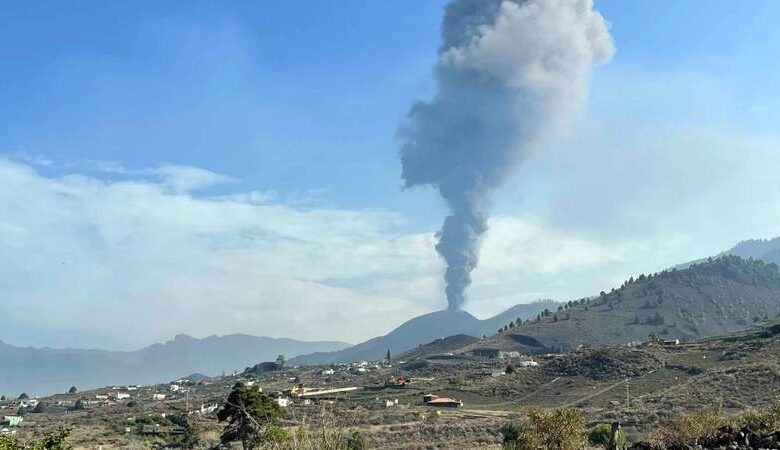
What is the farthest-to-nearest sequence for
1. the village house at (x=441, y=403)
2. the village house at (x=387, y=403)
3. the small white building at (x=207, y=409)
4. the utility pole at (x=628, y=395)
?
the small white building at (x=207, y=409) → the village house at (x=387, y=403) → the village house at (x=441, y=403) → the utility pole at (x=628, y=395)

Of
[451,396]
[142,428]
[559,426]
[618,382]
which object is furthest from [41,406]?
[559,426]

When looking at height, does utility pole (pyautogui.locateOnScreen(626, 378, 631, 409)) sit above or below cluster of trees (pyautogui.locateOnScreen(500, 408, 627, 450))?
below

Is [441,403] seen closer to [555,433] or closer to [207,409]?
[207,409]

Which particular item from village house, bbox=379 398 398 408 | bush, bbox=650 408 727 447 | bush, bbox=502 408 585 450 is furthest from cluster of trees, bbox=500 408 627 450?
village house, bbox=379 398 398 408

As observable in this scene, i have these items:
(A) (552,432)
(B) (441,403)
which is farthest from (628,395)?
(A) (552,432)

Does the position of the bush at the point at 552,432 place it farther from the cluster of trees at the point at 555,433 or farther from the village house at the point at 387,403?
the village house at the point at 387,403

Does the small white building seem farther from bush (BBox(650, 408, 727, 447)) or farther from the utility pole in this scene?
bush (BBox(650, 408, 727, 447))

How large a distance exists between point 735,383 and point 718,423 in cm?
4263

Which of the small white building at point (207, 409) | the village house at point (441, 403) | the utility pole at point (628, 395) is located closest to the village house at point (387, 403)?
the village house at point (441, 403)

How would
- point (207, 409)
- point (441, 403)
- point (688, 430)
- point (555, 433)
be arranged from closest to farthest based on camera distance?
point (688, 430)
point (555, 433)
point (441, 403)
point (207, 409)

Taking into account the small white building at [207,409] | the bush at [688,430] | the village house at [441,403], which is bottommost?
the village house at [441,403]

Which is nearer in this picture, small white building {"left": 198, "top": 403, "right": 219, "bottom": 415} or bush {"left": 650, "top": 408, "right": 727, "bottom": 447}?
bush {"left": 650, "top": 408, "right": 727, "bottom": 447}

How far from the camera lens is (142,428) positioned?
56.7 metres

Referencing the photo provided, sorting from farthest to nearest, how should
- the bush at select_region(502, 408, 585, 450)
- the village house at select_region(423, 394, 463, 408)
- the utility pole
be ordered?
the village house at select_region(423, 394, 463, 408)
the utility pole
the bush at select_region(502, 408, 585, 450)
